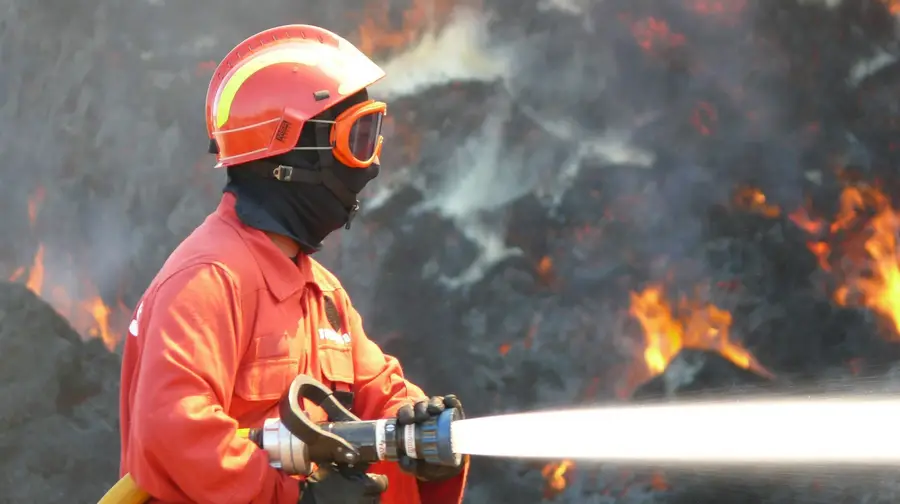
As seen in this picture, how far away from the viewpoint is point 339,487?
212cm

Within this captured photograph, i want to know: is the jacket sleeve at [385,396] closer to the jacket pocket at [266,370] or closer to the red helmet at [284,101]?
the jacket pocket at [266,370]

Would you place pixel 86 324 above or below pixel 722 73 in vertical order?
below

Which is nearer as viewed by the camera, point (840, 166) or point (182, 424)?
point (182, 424)

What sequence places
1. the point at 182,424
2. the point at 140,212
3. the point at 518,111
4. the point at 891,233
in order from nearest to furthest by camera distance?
1. the point at 182,424
2. the point at 891,233
3. the point at 518,111
4. the point at 140,212

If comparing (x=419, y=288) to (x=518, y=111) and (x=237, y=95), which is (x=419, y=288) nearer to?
(x=518, y=111)

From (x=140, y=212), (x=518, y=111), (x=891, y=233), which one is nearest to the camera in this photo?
(x=891, y=233)

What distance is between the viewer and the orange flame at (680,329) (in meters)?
3.48

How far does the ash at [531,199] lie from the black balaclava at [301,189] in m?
1.36

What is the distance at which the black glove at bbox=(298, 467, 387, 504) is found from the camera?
2107mm

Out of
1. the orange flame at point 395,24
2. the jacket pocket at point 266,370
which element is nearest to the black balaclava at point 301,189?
the jacket pocket at point 266,370

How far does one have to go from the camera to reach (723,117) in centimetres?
351

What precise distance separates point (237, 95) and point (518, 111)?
5.20 feet

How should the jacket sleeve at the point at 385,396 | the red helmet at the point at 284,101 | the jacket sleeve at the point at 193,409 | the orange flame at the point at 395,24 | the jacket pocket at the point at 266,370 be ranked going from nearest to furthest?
the jacket sleeve at the point at 193,409 < the jacket pocket at the point at 266,370 < the red helmet at the point at 284,101 < the jacket sleeve at the point at 385,396 < the orange flame at the point at 395,24

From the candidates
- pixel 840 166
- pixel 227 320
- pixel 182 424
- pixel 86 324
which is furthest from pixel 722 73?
pixel 86 324
